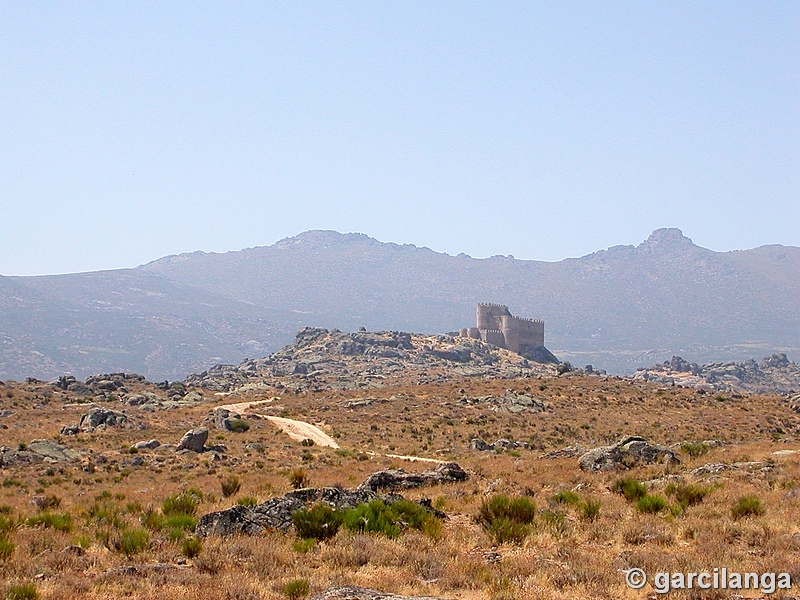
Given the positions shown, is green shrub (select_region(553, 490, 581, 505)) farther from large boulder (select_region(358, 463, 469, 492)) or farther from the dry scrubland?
large boulder (select_region(358, 463, 469, 492))

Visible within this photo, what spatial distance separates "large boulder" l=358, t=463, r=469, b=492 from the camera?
21062 mm

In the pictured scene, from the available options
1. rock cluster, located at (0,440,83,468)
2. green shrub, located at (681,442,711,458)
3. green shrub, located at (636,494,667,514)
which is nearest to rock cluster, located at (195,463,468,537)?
green shrub, located at (636,494,667,514)

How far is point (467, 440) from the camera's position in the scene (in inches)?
1731

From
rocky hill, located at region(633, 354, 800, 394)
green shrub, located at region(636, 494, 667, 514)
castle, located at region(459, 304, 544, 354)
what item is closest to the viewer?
green shrub, located at region(636, 494, 667, 514)

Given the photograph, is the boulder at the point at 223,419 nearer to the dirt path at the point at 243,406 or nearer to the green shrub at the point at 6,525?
the dirt path at the point at 243,406

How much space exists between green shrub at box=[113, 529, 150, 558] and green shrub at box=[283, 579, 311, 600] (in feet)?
13.0

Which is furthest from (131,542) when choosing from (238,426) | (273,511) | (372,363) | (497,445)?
(372,363)

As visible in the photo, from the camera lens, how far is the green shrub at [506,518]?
13898 mm

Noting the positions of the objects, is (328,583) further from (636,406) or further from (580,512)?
(636,406)

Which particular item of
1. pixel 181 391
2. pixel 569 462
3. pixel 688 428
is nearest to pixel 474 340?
pixel 181 391

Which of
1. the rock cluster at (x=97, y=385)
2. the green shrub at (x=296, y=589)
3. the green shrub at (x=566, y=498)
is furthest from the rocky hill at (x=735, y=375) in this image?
the green shrub at (x=296, y=589)

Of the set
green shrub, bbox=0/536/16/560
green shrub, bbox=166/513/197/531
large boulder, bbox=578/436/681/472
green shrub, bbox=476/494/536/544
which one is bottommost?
large boulder, bbox=578/436/681/472

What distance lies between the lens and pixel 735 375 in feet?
455

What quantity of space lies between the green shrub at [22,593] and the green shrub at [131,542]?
2767mm
